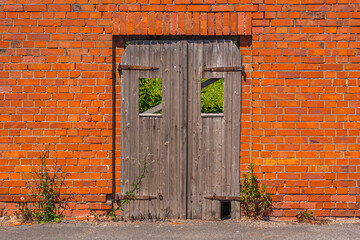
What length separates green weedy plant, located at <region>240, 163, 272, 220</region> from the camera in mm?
4270

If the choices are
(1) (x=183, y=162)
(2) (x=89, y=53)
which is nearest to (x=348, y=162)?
(1) (x=183, y=162)

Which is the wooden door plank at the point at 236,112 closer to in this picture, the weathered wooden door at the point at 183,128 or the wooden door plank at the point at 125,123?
the weathered wooden door at the point at 183,128

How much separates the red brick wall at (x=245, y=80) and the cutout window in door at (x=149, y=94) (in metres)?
0.46

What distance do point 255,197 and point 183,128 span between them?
120cm

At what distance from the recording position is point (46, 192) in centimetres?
427

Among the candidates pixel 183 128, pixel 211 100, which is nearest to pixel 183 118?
pixel 183 128

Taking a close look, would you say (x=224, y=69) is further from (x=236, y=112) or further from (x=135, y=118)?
(x=135, y=118)

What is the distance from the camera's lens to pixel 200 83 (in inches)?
170

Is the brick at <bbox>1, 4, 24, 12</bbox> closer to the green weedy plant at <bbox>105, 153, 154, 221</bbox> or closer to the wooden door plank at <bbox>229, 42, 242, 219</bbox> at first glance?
the green weedy plant at <bbox>105, 153, 154, 221</bbox>

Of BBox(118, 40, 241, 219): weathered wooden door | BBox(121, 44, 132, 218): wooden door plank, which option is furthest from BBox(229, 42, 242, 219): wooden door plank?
BBox(121, 44, 132, 218): wooden door plank

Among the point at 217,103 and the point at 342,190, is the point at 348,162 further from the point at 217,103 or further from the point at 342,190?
the point at 217,103

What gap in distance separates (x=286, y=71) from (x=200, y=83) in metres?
1.04

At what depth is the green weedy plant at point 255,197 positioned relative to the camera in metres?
4.27

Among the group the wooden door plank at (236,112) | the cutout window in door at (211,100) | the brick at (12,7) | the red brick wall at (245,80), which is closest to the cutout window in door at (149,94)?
the red brick wall at (245,80)
